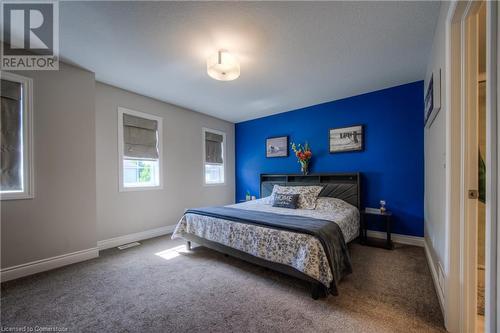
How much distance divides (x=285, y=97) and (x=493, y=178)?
3282 millimetres

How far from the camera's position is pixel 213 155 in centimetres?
507

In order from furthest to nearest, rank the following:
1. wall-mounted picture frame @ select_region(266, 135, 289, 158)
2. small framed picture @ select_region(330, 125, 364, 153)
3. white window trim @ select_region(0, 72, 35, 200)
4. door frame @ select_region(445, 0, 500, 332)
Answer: wall-mounted picture frame @ select_region(266, 135, 289, 158) → small framed picture @ select_region(330, 125, 364, 153) → white window trim @ select_region(0, 72, 35, 200) → door frame @ select_region(445, 0, 500, 332)

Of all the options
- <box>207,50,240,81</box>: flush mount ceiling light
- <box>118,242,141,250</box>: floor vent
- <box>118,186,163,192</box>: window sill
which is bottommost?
<box>118,242,141,250</box>: floor vent

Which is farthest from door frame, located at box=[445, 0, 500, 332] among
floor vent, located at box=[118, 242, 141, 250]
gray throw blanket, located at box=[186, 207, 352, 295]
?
floor vent, located at box=[118, 242, 141, 250]

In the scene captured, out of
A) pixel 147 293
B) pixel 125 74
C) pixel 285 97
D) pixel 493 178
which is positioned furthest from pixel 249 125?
pixel 493 178

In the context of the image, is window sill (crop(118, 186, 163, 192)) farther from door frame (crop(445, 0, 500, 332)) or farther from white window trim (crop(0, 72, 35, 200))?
door frame (crop(445, 0, 500, 332))

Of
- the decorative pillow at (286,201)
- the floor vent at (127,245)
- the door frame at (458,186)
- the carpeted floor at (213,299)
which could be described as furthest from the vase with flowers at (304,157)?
the floor vent at (127,245)

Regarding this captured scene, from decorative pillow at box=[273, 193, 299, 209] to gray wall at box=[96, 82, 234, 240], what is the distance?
78.9 inches

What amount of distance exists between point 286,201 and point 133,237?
105 inches

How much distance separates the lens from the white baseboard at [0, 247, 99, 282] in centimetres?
221

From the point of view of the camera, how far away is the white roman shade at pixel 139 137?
3482 mm

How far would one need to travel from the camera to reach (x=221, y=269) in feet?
8.19

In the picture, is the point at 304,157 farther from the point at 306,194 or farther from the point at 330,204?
the point at 330,204

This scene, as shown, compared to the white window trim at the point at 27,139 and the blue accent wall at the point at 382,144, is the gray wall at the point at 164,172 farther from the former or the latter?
the blue accent wall at the point at 382,144
